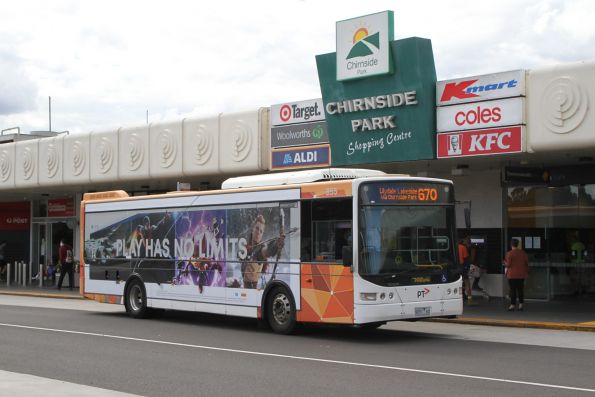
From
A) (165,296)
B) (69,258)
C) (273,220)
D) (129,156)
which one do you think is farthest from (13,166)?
(273,220)

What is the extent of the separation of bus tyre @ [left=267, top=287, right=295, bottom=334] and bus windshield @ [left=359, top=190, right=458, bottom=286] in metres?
2.04

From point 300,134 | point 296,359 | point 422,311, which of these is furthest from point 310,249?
point 300,134

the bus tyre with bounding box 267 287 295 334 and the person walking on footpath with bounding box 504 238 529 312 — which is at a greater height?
the person walking on footpath with bounding box 504 238 529 312

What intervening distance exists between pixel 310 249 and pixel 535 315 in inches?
252

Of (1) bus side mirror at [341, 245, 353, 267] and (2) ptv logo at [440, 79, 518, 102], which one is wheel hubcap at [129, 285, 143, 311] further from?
(2) ptv logo at [440, 79, 518, 102]

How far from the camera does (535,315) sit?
19.2m

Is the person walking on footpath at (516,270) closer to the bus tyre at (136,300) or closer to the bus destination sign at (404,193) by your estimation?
the bus destination sign at (404,193)

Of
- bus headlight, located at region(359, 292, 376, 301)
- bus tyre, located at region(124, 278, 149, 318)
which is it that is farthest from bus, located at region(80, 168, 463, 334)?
bus tyre, located at region(124, 278, 149, 318)

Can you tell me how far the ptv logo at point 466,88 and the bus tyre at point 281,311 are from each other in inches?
271

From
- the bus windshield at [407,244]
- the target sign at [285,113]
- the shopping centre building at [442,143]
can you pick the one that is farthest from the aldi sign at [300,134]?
the bus windshield at [407,244]

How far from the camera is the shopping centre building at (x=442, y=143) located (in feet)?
61.6

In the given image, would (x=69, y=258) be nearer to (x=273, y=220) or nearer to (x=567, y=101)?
(x=273, y=220)

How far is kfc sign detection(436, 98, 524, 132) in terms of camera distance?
18938 mm

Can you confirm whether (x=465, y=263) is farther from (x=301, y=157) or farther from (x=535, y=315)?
(x=301, y=157)
